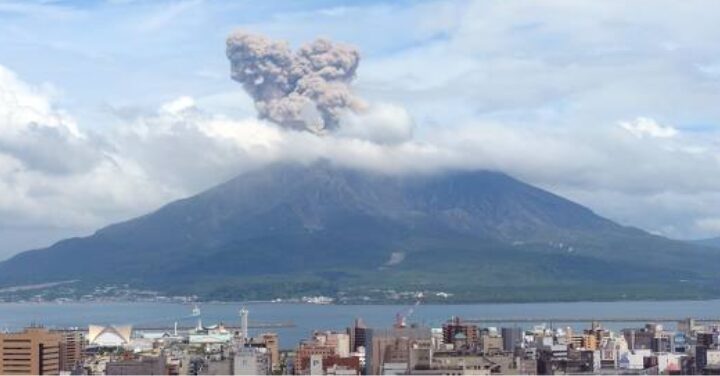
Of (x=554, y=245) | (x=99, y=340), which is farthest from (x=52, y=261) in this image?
(x=99, y=340)

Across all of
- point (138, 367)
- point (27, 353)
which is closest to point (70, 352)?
point (27, 353)

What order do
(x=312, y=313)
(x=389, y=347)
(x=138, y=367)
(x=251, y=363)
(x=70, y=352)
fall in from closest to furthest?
(x=138, y=367), (x=251, y=363), (x=389, y=347), (x=70, y=352), (x=312, y=313)

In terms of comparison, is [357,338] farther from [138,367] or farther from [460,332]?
[138,367]

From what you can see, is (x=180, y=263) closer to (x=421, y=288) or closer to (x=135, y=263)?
(x=135, y=263)

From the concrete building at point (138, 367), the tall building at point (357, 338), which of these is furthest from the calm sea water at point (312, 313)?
the concrete building at point (138, 367)

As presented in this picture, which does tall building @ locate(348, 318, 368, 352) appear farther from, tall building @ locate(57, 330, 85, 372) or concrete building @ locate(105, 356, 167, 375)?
concrete building @ locate(105, 356, 167, 375)

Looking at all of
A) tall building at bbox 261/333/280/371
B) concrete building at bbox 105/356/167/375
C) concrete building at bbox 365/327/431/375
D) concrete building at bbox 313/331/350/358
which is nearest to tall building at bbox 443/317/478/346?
concrete building at bbox 365/327/431/375
